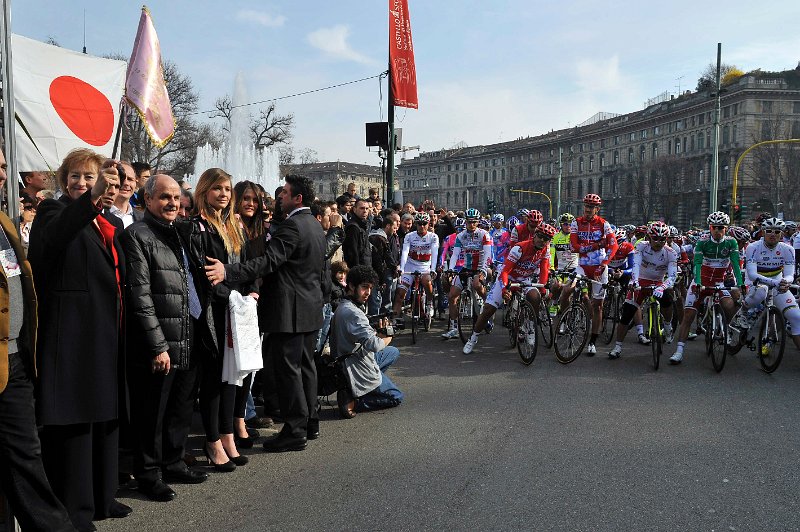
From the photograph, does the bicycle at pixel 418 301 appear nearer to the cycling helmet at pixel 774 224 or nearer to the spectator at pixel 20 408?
the cycling helmet at pixel 774 224

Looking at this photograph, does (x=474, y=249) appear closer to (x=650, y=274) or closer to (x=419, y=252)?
(x=419, y=252)

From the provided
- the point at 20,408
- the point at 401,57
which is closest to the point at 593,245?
the point at 20,408

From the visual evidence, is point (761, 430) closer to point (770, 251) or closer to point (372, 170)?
point (770, 251)

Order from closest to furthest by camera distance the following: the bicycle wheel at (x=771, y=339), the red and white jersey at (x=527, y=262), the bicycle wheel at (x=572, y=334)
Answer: the bicycle wheel at (x=771, y=339) < the bicycle wheel at (x=572, y=334) < the red and white jersey at (x=527, y=262)

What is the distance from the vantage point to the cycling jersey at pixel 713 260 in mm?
9159

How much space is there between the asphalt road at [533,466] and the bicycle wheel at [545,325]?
5.39 feet

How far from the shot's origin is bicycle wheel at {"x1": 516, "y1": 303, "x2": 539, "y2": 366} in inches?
336

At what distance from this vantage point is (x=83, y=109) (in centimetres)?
705

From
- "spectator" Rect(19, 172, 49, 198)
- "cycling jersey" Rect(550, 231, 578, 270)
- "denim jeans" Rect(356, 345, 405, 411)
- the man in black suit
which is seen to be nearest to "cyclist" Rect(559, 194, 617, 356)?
"cycling jersey" Rect(550, 231, 578, 270)

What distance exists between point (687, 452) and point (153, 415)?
412 centimetres

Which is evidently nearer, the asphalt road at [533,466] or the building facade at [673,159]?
the asphalt road at [533,466]

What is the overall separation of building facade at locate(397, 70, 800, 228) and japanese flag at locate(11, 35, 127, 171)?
47424 mm

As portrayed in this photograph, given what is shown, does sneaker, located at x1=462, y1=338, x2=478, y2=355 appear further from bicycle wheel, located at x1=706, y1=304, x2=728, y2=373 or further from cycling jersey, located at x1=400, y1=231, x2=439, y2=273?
bicycle wheel, located at x1=706, y1=304, x2=728, y2=373

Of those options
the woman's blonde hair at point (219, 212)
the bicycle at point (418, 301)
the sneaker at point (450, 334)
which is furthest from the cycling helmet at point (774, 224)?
the woman's blonde hair at point (219, 212)
